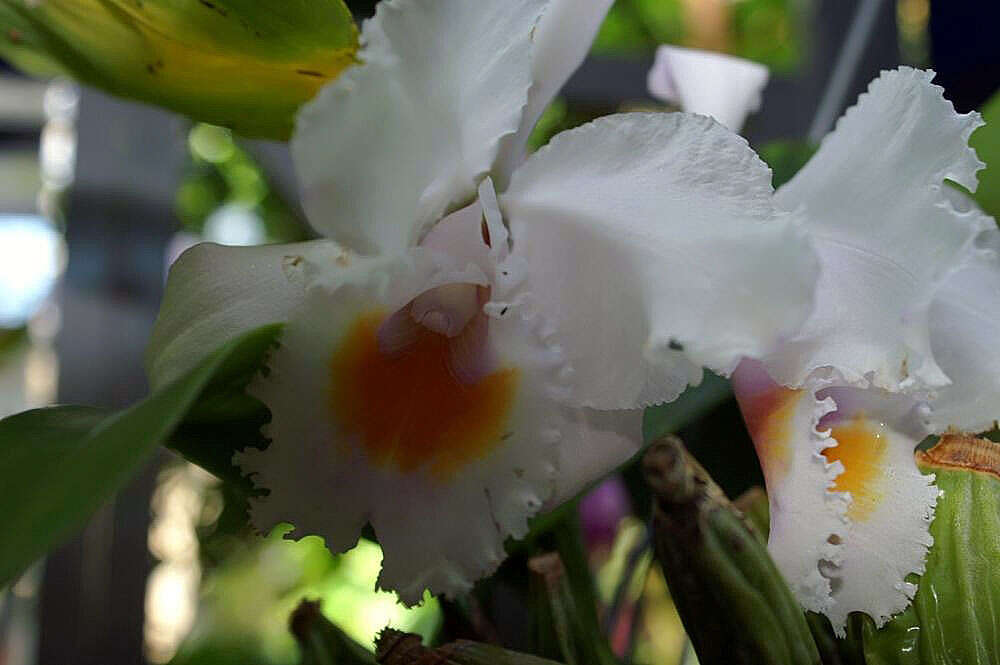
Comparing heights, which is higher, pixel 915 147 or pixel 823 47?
pixel 915 147

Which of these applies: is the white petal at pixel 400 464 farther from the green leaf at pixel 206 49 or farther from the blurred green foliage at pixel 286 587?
the blurred green foliage at pixel 286 587

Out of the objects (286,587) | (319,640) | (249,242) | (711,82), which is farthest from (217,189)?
(319,640)

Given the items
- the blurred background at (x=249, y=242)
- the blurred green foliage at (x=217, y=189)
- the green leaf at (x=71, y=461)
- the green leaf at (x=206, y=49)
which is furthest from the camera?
the blurred green foliage at (x=217, y=189)

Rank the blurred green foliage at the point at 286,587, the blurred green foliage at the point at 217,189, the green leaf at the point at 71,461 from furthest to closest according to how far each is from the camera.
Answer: the blurred green foliage at the point at 217,189 → the blurred green foliage at the point at 286,587 → the green leaf at the point at 71,461

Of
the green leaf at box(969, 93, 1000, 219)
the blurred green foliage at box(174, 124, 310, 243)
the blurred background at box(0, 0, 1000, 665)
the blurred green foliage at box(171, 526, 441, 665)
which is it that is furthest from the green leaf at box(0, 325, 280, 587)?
the blurred green foliage at box(174, 124, 310, 243)

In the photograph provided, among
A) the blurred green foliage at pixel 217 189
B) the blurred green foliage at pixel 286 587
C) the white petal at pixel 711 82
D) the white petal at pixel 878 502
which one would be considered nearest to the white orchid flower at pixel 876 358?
the white petal at pixel 878 502

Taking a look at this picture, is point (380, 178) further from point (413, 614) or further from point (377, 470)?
point (413, 614)

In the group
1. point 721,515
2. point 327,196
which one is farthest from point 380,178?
point 721,515
